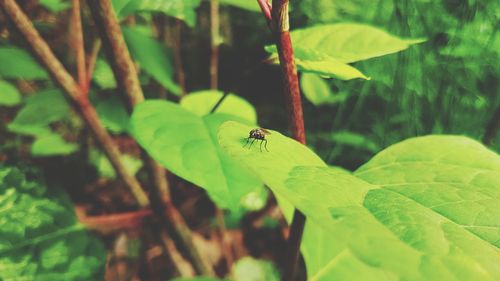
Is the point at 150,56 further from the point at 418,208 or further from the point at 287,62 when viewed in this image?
the point at 418,208

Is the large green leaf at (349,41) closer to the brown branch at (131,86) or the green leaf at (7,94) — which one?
the brown branch at (131,86)

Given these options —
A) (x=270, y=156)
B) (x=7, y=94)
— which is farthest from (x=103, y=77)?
(x=270, y=156)

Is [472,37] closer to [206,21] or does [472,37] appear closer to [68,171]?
[206,21]

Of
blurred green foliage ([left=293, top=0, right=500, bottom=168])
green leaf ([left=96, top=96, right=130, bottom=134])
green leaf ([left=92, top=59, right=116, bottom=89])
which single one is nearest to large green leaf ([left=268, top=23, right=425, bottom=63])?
blurred green foliage ([left=293, top=0, right=500, bottom=168])

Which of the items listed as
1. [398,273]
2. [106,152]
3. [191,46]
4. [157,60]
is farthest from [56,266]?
[191,46]

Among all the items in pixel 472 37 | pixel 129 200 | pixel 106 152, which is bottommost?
pixel 129 200

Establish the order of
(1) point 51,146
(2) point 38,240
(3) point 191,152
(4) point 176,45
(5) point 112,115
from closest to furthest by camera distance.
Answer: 1. (3) point 191,152
2. (2) point 38,240
3. (5) point 112,115
4. (4) point 176,45
5. (1) point 51,146
